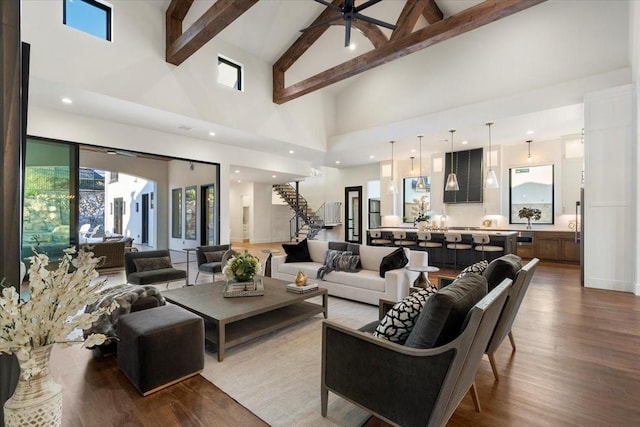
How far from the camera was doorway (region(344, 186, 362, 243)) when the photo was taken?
40.4 feet

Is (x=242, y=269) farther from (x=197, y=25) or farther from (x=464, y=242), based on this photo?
(x=464, y=242)

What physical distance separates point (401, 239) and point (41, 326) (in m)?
7.66

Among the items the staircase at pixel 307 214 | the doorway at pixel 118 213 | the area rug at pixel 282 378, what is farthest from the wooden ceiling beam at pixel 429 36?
the doorway at pixel 118 213

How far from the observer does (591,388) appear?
2297 millimetres

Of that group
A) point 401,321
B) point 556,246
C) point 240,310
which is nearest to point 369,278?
point 240,310

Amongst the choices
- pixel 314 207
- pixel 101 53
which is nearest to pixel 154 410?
pixel 101 53

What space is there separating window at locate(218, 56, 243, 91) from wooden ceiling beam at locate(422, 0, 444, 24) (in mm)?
4058

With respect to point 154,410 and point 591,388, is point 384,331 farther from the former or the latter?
point 591,388

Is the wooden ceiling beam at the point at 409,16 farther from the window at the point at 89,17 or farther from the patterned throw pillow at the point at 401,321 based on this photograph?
the patterned throw pillow at the point at 401,321

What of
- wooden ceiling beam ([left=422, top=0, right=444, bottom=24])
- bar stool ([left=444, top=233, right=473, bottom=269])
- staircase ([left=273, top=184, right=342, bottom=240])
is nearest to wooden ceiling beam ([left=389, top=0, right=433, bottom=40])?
wooden ceiling beam ([left=422, top=0, right=444, bottom=24])

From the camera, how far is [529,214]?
7996 millimetres

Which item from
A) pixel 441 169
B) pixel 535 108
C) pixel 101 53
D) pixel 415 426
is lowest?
pixel 415 426

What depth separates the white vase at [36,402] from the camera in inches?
40.3

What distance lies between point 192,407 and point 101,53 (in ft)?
16.8
